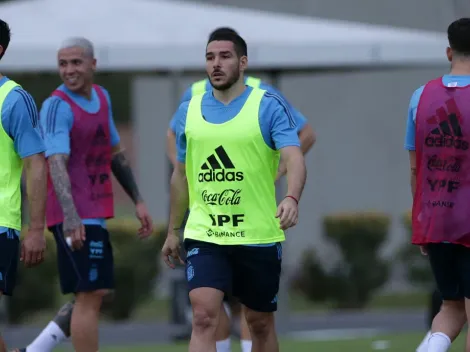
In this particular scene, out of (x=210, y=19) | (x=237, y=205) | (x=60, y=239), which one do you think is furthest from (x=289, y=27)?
(x=237, y=205)

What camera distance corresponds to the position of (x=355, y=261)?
1780 cm

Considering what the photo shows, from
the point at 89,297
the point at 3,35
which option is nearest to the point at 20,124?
the point at 3,35

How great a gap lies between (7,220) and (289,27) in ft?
22.0

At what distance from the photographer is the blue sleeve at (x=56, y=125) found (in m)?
8.48

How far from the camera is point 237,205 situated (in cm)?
733

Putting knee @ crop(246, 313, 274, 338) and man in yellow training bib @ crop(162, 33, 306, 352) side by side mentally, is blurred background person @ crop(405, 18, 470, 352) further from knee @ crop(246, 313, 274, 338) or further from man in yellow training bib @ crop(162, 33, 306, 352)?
knee @ crop(246, 313, 274, 338)

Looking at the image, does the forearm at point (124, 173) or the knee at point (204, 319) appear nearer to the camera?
the knee at point (204, 319)

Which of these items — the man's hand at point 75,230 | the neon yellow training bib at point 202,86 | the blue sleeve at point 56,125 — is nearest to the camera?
the man's hand at point 75,230

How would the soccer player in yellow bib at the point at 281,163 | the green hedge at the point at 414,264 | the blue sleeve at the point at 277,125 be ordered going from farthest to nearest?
the green hedge at the point at 414,264
the soccer player in yellow bib at the point at 281,163
the blue sleeve at the point at 277,125

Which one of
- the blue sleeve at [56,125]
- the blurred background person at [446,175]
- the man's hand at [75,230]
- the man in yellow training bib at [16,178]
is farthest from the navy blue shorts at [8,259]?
the blurred background person at [446,175]

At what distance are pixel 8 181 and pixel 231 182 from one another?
1.21m

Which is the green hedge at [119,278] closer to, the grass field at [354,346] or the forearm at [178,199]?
the grass field at [354,346]

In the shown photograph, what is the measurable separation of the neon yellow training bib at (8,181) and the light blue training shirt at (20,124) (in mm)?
23

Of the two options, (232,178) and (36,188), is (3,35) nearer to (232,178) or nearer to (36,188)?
(36,188)
